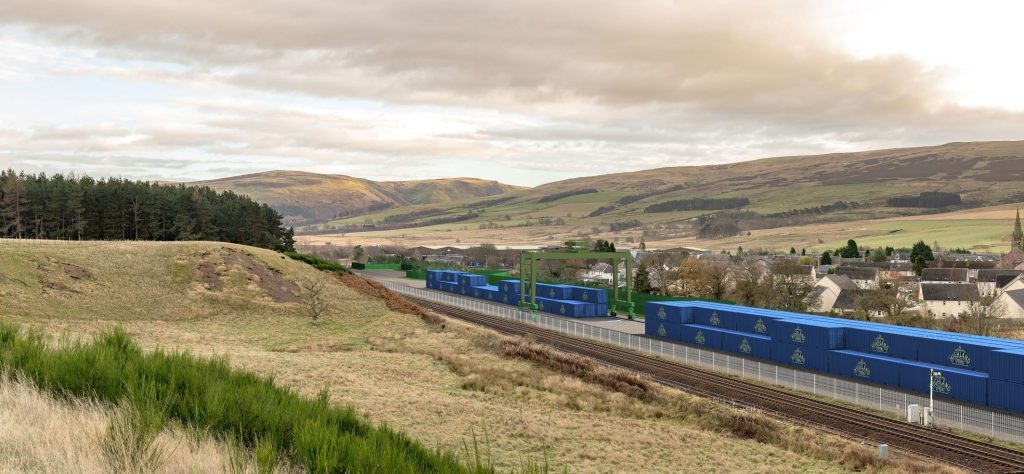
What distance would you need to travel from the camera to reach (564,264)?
17200 centimetres

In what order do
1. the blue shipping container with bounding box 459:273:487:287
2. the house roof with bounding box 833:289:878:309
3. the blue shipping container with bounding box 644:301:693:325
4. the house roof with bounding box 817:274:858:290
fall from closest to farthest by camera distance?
1. the blue shipping container with bounding box 644:301:693:325
2. the blue shipping container with bounding box 459:273:487:287
3. the house roof with bounding box 833:289:878:309
4. the house roof with bounding box 817:274:858:290

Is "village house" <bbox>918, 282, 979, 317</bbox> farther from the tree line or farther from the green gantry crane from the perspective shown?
the tree line

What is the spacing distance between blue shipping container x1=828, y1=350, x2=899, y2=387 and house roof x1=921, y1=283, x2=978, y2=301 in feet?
286

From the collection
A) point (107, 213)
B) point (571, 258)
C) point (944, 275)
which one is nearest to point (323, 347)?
point (571, 258)

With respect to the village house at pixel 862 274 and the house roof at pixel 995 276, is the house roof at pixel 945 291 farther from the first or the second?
the village house at pixel 862 274

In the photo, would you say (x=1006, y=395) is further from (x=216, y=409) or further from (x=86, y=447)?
Result: (x=86, y=447)

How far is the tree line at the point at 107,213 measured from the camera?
348 feet

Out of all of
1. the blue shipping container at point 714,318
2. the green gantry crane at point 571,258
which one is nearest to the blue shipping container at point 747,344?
the blue shipping container at point 714,318

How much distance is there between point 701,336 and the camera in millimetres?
62031

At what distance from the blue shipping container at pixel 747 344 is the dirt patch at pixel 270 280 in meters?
46.8

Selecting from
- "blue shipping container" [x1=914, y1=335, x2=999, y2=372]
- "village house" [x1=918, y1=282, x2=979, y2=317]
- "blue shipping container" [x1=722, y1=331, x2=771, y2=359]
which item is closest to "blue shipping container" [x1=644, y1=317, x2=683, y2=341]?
"blue shipping container" [x1=722, y1=331, x2=771, y2=359]

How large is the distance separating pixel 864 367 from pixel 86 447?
48.0 metres

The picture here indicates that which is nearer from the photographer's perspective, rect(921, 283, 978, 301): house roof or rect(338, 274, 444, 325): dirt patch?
rect(338, 274, 444, 325): dirt patch

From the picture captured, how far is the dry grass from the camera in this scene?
331 inches
